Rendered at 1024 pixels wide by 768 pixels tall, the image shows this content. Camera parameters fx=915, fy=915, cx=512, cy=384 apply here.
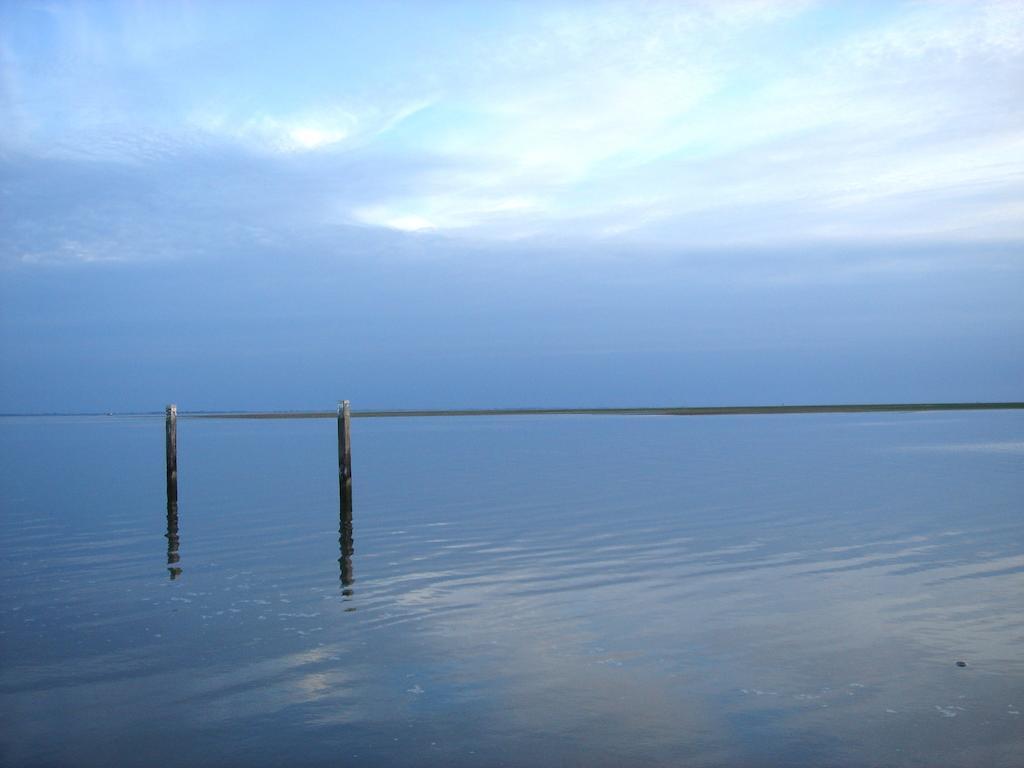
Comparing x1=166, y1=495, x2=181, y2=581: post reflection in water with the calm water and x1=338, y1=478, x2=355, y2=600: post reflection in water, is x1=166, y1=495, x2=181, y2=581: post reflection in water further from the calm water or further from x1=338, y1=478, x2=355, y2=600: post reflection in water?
x1=338, y1=478, x2=355, y2=600: post reflection in water

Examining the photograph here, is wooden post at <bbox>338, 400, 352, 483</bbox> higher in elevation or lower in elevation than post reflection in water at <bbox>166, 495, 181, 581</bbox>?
higher

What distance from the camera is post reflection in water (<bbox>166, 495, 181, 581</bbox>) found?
755 inches

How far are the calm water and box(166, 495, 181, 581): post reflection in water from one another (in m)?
0.18

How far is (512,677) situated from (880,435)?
72127mm

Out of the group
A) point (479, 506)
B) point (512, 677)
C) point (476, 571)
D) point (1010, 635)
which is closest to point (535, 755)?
A: point (512, 677)

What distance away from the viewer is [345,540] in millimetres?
22922

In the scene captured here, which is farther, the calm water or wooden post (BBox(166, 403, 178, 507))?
wooden post (BBox(166, 403, 178, 507))

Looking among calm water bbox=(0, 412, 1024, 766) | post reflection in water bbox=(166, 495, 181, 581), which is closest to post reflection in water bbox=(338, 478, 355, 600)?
calm water bbox=(0, 412, 1024, 766)

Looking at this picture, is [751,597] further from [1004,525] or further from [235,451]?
[235,451]

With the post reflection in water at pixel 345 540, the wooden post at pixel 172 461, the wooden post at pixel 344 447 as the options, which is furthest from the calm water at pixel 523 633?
the wooden post at pixel 344 447

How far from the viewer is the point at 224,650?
40.6 feet

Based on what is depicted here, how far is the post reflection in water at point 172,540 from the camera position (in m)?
19.2

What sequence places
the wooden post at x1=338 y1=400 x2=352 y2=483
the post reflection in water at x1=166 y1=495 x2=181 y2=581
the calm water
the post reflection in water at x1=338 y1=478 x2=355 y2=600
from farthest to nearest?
the wooden post at x1=338 y1=400 x2=352 y2=483 → the post reflection in water at x1=166 y1=495 x2=181 y2=581 → the post reflection in water at x1=338 y1=478 x2=355 y2=600 → the calm water

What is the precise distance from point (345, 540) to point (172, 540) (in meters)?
4.64
